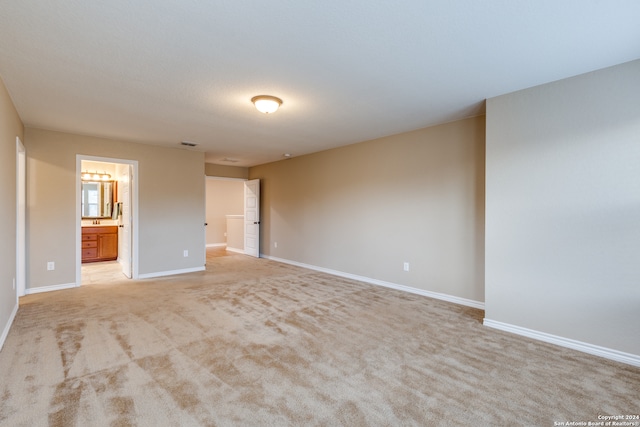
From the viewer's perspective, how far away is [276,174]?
731 cm

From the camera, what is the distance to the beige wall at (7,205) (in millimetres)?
2789

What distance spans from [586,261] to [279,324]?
9.69ft

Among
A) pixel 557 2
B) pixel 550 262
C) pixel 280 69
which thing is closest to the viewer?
pixel 557 2

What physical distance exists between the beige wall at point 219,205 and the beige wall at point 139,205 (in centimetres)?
395

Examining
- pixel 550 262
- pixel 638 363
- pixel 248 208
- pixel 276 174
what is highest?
pixel 276 174

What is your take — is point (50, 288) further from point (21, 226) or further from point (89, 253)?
point (89, 253)

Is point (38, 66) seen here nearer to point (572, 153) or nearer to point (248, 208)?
point (572, 153)

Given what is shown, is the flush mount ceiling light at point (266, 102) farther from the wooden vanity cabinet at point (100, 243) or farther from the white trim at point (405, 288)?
the wooden vanity cabinet at point (100, 243)

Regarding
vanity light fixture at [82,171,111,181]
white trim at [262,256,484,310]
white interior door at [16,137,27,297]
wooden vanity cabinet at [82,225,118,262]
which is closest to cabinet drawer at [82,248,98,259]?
wooden vanity cabinet at [82,225,118,262]

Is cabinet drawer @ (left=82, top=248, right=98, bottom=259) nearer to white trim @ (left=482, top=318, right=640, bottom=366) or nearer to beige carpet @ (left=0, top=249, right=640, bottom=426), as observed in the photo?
beige carpet @ (left=0, top=249, right=640, bottom=426)

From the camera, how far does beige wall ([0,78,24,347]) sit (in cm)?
279

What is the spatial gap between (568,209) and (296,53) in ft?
9.14

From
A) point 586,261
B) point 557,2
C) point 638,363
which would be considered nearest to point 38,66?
point 557,2

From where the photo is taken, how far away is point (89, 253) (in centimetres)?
684
